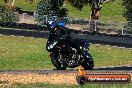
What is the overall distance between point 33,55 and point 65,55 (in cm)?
948

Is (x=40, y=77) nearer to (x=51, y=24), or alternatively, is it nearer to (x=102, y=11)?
(x=51, y=24)

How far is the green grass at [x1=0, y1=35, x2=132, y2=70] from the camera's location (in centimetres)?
2370

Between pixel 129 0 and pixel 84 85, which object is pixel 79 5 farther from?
pixel 84 85

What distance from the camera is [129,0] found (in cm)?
5791

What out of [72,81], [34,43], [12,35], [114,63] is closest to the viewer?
[72,81]

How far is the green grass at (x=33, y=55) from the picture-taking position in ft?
77.8

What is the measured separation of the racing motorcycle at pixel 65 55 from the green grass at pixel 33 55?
440 centimetres

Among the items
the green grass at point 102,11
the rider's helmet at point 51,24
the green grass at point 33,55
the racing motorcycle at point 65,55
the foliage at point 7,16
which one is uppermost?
the rider's helmet at point 51,24

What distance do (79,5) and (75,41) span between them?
43.4 metres

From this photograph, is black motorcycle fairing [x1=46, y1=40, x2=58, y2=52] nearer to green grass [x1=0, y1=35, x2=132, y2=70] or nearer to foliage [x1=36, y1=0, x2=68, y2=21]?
green grass [x1=0, y1=35, x2=132, y2=70]

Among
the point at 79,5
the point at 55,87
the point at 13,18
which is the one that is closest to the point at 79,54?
the point at 55,87

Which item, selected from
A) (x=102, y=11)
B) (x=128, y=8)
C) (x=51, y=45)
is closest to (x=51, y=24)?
(x=51, y=45)

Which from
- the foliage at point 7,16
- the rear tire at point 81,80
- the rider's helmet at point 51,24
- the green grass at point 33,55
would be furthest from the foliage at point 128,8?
the rear tire at point 81,80

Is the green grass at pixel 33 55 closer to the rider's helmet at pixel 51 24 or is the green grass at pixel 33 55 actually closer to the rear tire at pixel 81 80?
the rider's helmet at pixel 51 24
